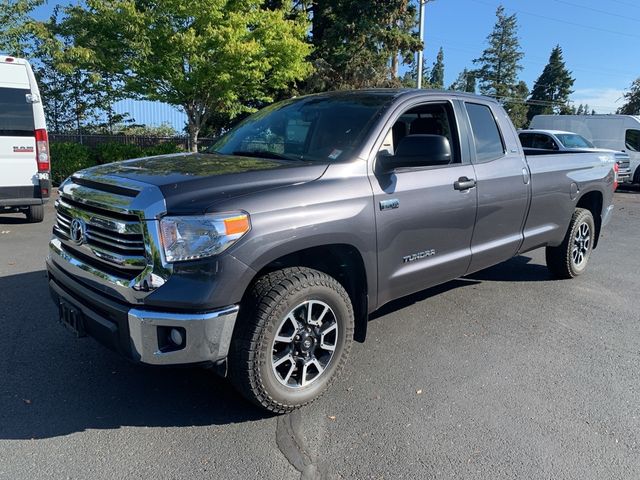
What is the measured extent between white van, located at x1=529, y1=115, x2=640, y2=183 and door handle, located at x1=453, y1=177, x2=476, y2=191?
17713 mm

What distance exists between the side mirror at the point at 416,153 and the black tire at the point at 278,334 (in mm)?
892

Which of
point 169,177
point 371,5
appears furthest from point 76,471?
point 371,5

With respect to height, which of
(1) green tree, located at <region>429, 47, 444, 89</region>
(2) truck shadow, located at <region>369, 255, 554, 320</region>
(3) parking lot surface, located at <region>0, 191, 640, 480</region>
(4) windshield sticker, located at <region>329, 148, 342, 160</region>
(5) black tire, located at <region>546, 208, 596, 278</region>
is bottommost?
(3) parking lot surface, located at <region>0, 191, 640, 480</region>

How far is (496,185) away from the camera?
434cm

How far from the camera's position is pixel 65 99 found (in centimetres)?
1723

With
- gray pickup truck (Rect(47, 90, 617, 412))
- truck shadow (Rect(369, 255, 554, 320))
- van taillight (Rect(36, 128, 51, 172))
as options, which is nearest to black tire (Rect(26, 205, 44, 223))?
van taillight (Rect(36, 128, 51, 172))

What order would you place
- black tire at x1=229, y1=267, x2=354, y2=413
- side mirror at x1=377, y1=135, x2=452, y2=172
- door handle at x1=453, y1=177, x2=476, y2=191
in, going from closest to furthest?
1. black tire at x1=229, y1=267, x2=354, y2=413
2. side mirror at x1=377, y1=135, x2=452, y2=172
3. door handle at x1=453, y1=177, x2=476, y2=191

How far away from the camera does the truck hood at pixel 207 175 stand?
263 centimetres

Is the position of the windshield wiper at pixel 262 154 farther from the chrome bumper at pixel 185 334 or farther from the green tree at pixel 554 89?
the green tree at pixel 554 89

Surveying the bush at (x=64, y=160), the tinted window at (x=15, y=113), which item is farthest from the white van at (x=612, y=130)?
the tinted window at (x=15, y=113)

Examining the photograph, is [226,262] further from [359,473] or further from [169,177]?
[359,473]

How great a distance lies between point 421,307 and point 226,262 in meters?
2.81

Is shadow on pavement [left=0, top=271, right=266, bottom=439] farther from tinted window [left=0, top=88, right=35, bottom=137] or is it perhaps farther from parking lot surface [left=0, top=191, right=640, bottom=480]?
tinted window [left=0, top=88, right=35, bottom=137]

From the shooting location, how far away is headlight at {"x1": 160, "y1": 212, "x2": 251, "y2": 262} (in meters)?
2.54
